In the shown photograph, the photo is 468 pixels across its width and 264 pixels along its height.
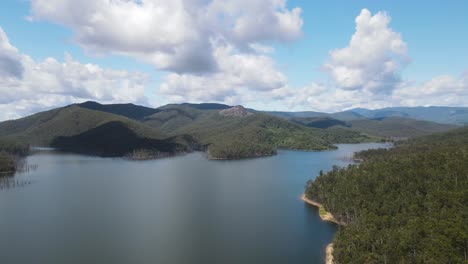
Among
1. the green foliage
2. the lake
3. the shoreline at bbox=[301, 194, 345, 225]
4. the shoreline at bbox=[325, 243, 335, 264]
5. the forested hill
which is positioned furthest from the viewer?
the green foliage

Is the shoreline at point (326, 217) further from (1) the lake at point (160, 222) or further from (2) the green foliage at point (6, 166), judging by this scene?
(2) the green foliage at point (6, 166)

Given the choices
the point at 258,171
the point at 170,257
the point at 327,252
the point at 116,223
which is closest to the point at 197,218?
the point at 116,223

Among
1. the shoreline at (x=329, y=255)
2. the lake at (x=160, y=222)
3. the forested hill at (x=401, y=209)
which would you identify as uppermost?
the forested hill at (x=401, y=209)

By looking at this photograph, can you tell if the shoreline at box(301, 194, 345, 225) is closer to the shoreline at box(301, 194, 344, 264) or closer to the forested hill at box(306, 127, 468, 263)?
the shoreline at box(301, 194, 344, 264)

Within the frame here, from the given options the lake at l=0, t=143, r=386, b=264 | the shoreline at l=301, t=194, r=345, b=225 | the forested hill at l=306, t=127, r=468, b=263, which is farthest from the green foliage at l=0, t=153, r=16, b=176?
the shoreline at l=301, t=194, r=345, b=225

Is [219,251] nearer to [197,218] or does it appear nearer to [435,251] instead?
[197,218]

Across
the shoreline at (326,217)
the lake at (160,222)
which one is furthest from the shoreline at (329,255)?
the lake at (160,222)
